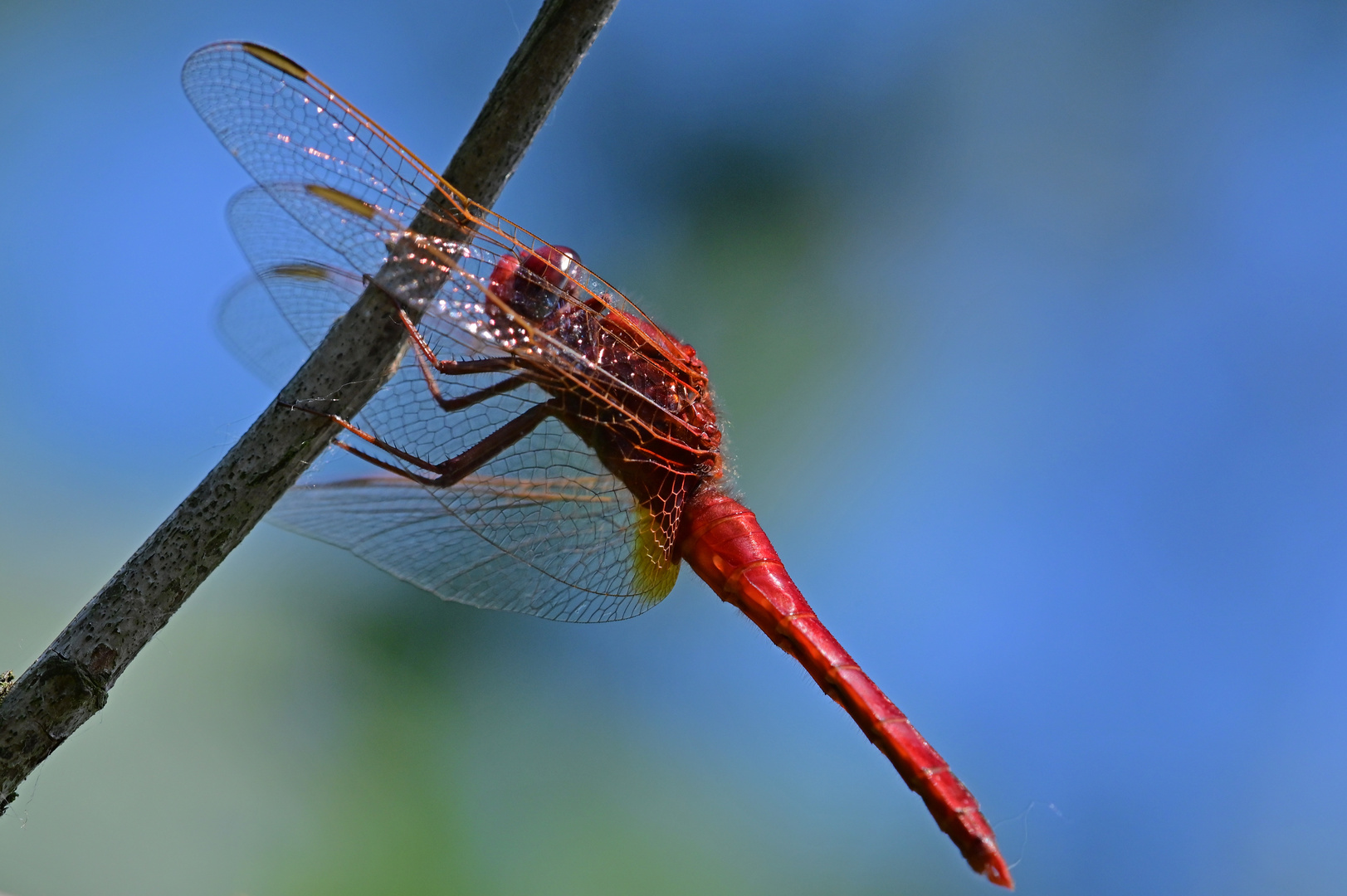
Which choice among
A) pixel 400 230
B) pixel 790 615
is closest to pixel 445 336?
pixel 400 230

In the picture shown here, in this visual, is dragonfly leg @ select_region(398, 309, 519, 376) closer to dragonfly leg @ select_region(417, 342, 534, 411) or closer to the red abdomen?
dragonfly leg @ select_region(417, 342, 534, 411)

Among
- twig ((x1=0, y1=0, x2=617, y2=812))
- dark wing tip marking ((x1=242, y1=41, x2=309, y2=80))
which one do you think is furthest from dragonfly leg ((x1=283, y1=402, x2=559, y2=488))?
dark wing tip marking ((x1=242, y1=41, x2=309, y2=80))

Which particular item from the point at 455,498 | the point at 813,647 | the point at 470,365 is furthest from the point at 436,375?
the point at 813,647

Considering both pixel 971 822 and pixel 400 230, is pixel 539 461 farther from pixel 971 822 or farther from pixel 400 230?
pixel 971 822

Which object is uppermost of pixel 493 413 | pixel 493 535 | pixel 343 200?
pixel 343 200

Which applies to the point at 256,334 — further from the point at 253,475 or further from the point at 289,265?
the point at 253,475

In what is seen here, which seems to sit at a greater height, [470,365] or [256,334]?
[470,365]

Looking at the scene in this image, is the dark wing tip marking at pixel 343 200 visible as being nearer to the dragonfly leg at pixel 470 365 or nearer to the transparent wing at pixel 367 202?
the transparent wing at pixel 367 202
